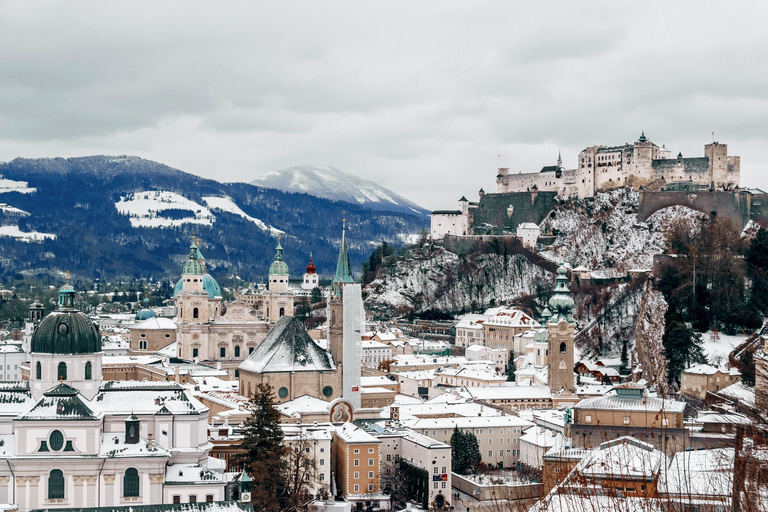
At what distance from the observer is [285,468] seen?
166ft

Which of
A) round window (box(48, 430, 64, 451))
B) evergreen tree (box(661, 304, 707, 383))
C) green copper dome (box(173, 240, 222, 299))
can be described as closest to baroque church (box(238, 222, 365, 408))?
round window (box(48, 430, 64, 451))

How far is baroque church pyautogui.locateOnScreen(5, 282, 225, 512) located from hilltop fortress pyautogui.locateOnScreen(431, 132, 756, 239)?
71591mm

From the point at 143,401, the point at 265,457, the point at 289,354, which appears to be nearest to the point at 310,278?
the point at 289,354

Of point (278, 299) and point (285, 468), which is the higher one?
point (278, 299)

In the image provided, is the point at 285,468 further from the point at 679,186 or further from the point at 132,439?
the point at 679,186

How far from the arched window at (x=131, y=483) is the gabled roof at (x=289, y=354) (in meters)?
18.6

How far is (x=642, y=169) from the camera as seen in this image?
367ft

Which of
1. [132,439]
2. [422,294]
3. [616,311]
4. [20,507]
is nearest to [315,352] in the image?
[132,439]

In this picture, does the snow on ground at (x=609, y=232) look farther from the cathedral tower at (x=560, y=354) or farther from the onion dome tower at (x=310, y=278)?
the onion dome tower at (x=310, y=278)

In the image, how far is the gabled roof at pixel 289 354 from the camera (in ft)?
211

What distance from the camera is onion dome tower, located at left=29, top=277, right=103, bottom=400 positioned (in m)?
46.9

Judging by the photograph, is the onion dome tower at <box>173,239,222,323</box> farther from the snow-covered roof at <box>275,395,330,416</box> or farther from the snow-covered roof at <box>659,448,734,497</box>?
the snow-covered roof at <box>659,448,734,497</box>

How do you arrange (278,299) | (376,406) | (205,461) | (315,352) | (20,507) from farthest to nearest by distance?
1. (278,299)
2. (376,406)
3. (315,352)
4. (205,461)
5. (20,507)

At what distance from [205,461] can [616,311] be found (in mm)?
56804
